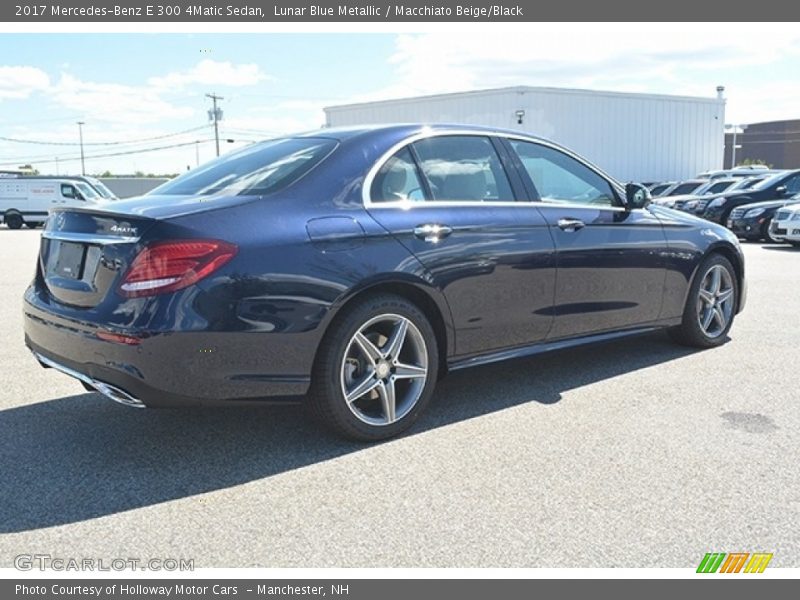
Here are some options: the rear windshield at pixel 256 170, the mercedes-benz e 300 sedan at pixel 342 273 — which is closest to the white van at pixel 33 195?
the rear windshield at pixel 256 170

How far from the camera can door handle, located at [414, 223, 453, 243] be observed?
398 cm

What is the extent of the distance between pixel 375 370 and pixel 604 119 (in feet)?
94.1

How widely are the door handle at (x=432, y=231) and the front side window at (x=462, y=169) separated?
7.7 inches

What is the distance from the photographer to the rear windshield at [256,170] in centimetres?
380

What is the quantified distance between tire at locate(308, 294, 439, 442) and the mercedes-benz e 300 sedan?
1 cm

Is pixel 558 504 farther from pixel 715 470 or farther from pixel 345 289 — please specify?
pixel 345 289

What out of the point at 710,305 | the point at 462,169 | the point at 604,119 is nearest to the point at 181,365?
the point at 462,169

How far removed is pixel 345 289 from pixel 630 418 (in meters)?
1.83

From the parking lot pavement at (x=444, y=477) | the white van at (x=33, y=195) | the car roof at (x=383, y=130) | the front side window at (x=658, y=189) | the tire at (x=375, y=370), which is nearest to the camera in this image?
the parking lot pavement at (x=444, y=477)

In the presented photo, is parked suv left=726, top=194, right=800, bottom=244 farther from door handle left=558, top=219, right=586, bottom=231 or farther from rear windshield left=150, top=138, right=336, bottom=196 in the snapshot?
rear windshield left=150, top=138, right=336, bottom=196

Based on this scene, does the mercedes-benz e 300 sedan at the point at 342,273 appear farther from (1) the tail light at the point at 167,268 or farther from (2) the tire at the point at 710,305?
(2) the tire at the point at 710,305

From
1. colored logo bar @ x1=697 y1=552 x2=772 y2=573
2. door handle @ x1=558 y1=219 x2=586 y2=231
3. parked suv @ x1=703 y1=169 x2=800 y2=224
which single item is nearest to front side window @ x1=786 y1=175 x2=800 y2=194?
parked suv @ x1=703 y1=169 x2=800 y2=224

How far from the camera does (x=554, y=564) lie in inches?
106

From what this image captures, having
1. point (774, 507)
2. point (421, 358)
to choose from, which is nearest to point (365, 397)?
point (421, 358)
